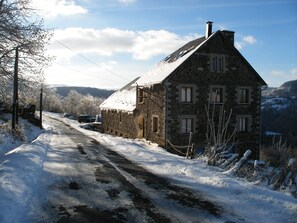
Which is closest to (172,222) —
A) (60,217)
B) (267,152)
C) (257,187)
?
(60,217)

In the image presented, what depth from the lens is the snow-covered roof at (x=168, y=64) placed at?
2589cm

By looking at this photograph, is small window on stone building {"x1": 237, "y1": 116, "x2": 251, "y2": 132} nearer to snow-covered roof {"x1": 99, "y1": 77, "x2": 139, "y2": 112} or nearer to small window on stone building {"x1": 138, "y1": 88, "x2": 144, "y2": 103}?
small window on stone building {"x1": 138, "y1": 88, "x2": 144, "y2": 103}

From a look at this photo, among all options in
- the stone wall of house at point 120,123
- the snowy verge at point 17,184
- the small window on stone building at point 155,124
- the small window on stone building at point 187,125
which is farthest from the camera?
the stone wall of house at point 120,123

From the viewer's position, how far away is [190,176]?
37.3ft

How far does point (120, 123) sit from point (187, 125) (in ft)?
38.5

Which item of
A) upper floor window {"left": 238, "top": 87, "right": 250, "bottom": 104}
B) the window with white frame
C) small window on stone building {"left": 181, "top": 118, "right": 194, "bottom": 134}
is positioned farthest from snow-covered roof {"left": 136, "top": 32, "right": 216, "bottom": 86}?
upper floor window {"left": 238, "top": 87, "right": 250, "bottom": 104}

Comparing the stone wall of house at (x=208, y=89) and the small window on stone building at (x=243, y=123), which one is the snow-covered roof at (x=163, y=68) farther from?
the small window on stone building at (x=243, y=123)

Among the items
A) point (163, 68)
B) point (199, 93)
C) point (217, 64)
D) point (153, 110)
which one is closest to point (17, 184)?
point (153, 110)

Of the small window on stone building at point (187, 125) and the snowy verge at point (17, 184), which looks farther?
the small window on stone building at point (187, 125)

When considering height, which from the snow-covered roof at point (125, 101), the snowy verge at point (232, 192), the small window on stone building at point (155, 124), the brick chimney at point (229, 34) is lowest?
the snowy verge at point (232, 192)

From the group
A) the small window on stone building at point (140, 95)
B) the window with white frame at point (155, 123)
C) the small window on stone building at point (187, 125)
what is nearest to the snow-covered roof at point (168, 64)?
the small window on stone building at point (140, 95)

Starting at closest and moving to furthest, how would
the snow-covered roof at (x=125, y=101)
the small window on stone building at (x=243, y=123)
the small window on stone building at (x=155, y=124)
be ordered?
the small window on stone building at (x=155, y=124)
the small window on stone building at (x=243, y=123)
the snow-covered roof at (x=125, y=101)

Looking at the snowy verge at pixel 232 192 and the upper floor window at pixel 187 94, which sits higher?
the upper floor window at pixel 187 94

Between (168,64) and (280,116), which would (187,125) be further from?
(280,116)
